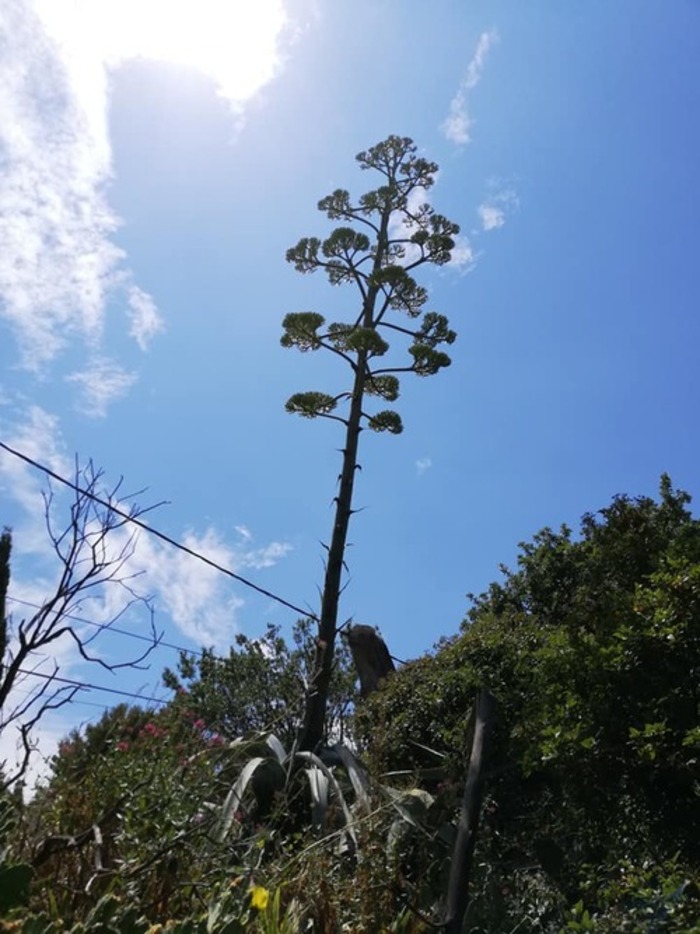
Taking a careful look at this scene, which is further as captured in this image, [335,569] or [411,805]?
[335,569]

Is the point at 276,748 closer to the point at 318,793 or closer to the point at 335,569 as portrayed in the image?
the point at 318,793

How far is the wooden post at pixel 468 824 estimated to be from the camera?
296 cm

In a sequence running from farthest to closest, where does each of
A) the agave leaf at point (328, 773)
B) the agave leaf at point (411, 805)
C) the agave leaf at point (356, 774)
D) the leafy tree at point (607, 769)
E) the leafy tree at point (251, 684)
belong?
the leafy tree at point (251, 684)
the agave leaf at point (328, 773)
the agave leaf at point (356, 774)
the agave leaf at point (411, 805)
the leafy tree at point (607, 769)

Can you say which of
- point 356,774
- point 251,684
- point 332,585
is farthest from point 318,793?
point 251,684

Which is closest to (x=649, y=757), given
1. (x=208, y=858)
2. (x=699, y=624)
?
(x=699, y=624)

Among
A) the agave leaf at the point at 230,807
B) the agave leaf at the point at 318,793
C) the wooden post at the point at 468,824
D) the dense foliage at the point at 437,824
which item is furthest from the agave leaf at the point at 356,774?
the wooden post at the point at 468,824

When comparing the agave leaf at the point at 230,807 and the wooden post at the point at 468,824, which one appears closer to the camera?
the wooden post at the point at 468,824

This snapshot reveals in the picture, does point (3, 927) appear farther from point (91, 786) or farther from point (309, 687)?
point (309, 687)

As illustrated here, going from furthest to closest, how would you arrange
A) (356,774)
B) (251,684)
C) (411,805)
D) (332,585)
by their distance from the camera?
(251,684) → (332,585) → (356,774) → (411,805)

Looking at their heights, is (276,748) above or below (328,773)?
above

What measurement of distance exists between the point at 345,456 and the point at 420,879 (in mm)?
5505

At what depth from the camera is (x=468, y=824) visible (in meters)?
3.12

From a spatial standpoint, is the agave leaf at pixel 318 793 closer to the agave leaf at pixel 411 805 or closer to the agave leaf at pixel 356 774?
the agave leaf at pixel 356 774

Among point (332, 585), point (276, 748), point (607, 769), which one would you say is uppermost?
point (332, 585)
